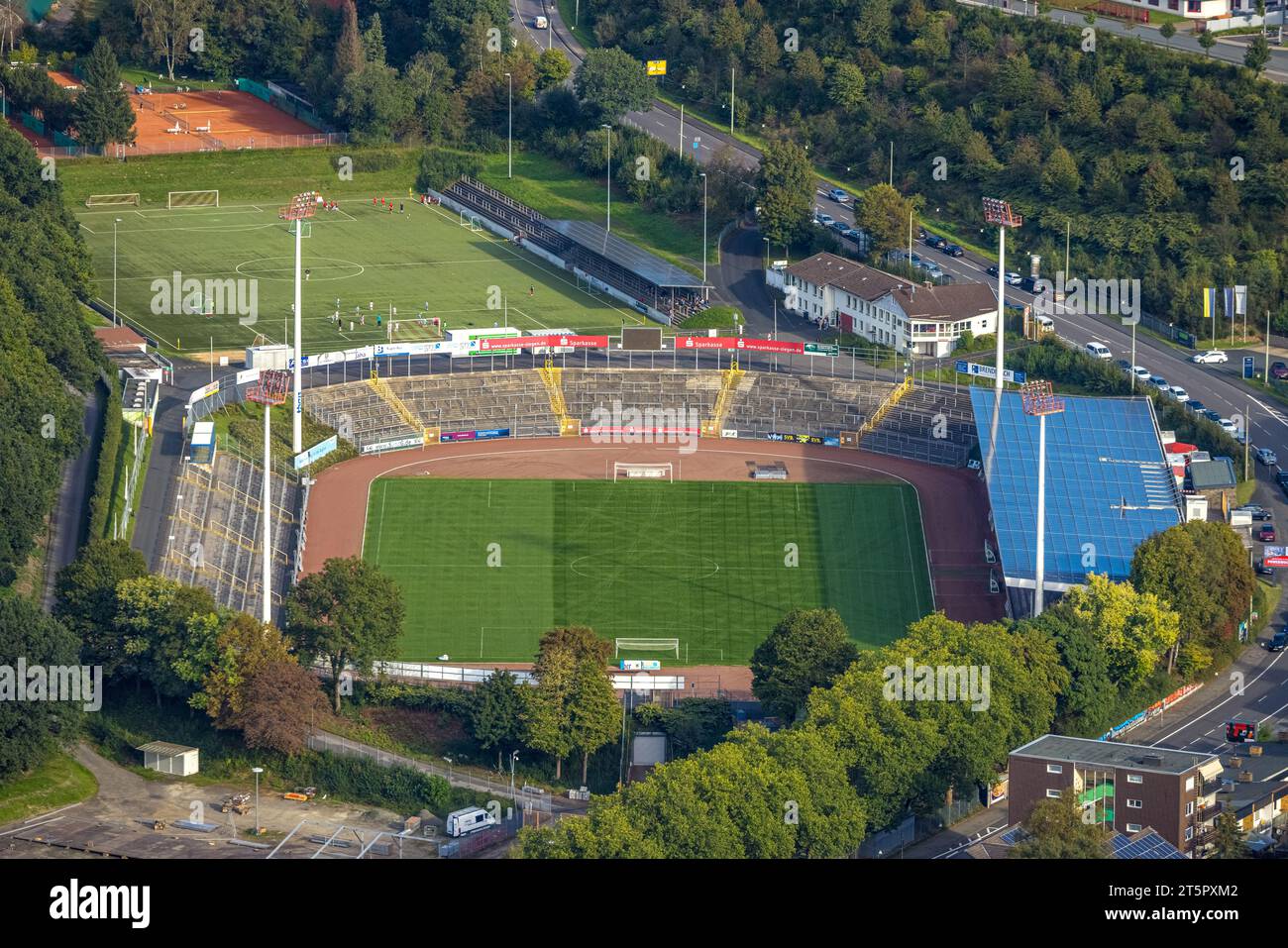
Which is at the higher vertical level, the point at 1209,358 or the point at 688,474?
the point at 1209,358

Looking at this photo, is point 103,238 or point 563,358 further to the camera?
point 103,238

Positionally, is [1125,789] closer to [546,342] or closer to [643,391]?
[643,391]

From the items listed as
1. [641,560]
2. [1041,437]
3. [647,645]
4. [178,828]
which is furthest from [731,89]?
[178,828]

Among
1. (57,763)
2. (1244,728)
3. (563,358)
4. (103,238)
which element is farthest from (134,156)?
(1244,728)

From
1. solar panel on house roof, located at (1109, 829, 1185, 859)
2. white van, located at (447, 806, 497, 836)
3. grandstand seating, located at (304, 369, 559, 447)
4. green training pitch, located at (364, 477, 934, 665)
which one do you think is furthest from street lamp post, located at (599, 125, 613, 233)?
solar panel on house roof, located at (1109, 829, 1185, 859)

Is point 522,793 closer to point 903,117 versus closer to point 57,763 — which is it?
point 57,763

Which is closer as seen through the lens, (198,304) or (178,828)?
(178,828)

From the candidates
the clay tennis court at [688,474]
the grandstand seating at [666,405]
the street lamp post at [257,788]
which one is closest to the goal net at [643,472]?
the clay tennis court at [688,474]
